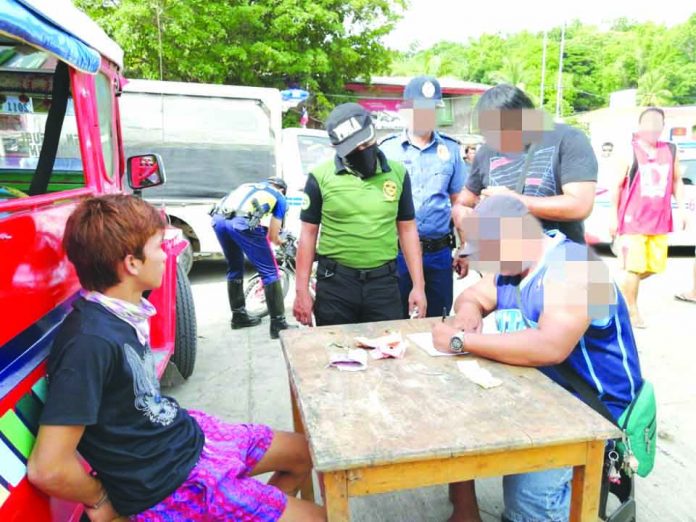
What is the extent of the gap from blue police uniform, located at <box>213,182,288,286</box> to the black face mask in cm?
200

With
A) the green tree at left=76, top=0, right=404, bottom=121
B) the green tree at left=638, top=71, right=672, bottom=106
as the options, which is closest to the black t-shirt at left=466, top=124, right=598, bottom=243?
the green tree at left=76, top=0, right=404, bottom=121

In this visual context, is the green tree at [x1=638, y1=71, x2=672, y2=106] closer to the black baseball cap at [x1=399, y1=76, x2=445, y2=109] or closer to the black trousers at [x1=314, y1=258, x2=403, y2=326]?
the black baseball cap at [x1=399, y1=76, x2=445, y2=109]

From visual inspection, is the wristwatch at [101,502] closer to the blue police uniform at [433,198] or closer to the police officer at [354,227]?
the police officer at [354,227]

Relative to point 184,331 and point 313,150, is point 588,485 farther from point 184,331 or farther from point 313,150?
point 313,150

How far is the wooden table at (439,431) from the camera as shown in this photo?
1.37 m

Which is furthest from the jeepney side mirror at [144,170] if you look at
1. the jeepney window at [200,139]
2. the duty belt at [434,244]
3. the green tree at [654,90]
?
the green tree at [654,90]

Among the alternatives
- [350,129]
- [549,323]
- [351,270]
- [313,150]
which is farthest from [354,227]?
[313,150]

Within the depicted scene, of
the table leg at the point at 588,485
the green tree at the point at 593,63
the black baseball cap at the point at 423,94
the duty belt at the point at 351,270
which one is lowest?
the table leg at the point at 588,485

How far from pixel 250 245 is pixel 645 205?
3.34m

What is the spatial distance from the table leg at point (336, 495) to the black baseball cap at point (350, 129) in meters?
1.58

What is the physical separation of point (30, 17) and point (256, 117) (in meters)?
6.14

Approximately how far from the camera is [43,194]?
2.18 metres

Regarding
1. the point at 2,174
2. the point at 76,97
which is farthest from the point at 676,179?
the point at 2,174

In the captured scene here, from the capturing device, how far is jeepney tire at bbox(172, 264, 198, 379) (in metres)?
3.66
